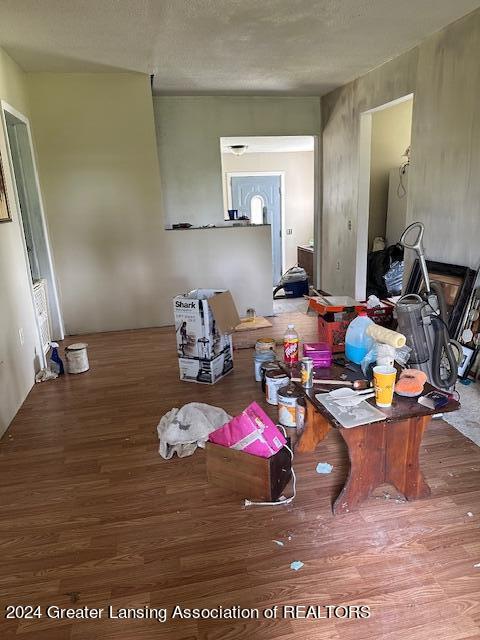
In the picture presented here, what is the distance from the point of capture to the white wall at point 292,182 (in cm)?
841

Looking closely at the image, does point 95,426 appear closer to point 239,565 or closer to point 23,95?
point 239,565

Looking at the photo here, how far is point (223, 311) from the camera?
3195mm

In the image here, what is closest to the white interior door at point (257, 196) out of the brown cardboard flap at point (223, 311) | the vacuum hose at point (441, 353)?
the brown cardboard flap at point (223, 311)

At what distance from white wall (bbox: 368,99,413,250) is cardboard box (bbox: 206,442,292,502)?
434 cm

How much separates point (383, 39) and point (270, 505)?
140 inches

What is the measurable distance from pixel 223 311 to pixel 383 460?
1.67 metres

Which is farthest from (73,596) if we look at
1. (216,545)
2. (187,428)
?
(187,428)

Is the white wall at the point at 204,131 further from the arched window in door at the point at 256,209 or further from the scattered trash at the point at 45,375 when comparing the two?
the arched window in door at the point at 256,209

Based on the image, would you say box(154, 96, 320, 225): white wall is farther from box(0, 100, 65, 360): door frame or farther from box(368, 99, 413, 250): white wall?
box(0, 100, 65, 360): door frame

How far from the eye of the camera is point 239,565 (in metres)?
1.65

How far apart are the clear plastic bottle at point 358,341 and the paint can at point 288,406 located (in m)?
0.41

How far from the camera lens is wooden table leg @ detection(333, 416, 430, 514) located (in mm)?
1795

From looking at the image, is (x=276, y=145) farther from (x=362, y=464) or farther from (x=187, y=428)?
(x=362, y=464)

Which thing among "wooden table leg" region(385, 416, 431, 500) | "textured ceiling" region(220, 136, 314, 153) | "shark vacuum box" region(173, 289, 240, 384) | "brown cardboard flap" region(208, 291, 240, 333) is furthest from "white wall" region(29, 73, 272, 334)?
"wooden table leg" region(385, 416, 431, 500)
